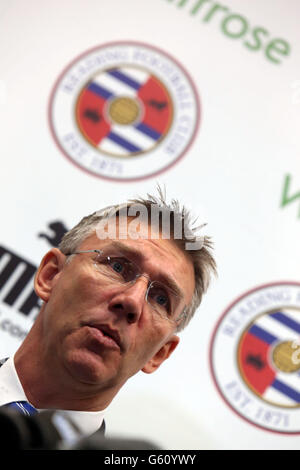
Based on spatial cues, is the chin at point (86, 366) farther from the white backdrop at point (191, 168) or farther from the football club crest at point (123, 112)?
the football club crest at point (123, 112)

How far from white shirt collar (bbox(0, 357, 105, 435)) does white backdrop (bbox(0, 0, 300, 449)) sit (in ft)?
1.60

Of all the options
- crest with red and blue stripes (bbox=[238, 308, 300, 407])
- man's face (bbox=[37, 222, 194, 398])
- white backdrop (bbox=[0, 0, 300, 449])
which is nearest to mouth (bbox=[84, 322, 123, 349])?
man's face (bbox=[37, 222, 194, 398])

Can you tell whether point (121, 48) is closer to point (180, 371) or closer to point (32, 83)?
point (32, 83)

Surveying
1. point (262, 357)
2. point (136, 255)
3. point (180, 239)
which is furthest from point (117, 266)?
point (262, 357)

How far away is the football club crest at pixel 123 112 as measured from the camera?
1487 mm

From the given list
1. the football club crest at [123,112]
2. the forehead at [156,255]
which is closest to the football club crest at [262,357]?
the football club crest at [123,112]

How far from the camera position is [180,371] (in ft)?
4.44

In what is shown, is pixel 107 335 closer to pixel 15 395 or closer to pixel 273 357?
pixel 15 395

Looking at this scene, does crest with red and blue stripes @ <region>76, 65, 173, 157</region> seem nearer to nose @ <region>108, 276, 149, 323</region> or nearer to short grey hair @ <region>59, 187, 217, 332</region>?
short grey hair @ <region>59, 187, 217, 332</region>

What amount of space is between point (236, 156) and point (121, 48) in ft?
1.40

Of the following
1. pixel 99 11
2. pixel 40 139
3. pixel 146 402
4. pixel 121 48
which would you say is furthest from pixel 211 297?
pixel 99 11
